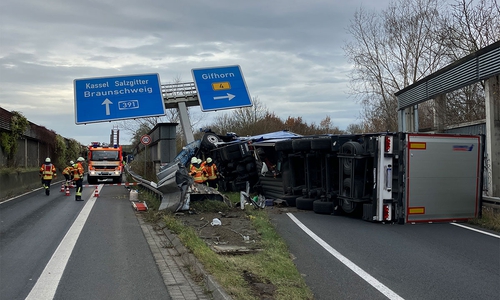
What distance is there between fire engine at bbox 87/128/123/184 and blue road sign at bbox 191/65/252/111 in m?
11.8

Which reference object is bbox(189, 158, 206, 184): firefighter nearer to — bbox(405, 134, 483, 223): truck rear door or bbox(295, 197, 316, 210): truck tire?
bbox(295, 197, 316, 210): truck tire

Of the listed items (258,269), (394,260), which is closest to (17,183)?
(258,269)

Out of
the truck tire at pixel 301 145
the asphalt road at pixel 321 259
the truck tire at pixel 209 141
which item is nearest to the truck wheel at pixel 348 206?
the asphalt road at pixel 321 259

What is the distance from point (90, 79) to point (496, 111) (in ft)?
60.0

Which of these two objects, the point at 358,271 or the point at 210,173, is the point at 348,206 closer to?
the point at 358,271

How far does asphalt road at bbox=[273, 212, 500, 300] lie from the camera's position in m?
6.25

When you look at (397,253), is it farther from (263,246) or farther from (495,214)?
(495,214)

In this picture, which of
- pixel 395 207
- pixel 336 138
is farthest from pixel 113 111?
pixel 395 207

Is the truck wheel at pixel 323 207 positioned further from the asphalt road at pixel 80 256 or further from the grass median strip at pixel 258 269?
the asphalt road at pixel 80 256

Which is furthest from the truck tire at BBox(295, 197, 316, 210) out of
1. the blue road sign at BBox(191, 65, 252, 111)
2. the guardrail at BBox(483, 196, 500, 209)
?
the blue road sign at BBox(191, 65, 252, 111)

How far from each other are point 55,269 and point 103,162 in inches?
1090

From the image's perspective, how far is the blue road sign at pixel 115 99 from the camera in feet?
79.9

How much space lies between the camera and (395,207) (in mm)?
11711

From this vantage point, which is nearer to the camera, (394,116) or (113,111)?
(113,111)
